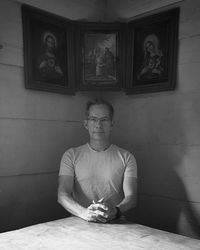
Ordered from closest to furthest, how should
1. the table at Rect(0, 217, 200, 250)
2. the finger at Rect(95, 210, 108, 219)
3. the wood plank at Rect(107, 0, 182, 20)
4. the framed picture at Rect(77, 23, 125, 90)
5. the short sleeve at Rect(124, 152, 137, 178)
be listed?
the table at Rect(0, 217, 200, 250) → the finger at Rect(95, 210, 108, 219) → the short sleeve at Rect(124, 152, 137, 178) → the wood plank at Rect(107, 0, 182, 20) → the framed picture at Rect(77, 23, 125, 90)

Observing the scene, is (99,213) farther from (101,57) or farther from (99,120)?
(101,57)

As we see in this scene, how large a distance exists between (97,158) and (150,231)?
722mm

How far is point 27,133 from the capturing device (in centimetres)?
236

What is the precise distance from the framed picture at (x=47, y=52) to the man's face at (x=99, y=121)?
480 millimetres

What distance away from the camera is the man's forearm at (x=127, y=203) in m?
2.02

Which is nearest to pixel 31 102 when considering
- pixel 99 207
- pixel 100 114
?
pixel 100 114

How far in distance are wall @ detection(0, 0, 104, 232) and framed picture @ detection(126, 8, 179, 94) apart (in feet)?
1.85

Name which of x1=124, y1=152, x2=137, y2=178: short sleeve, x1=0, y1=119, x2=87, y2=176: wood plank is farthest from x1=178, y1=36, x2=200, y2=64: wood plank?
x1=0, y1=119, x2=87, y2=176: wood plank

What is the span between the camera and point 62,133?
8.57ft

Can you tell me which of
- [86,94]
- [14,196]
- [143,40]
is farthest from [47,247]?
[143,40]

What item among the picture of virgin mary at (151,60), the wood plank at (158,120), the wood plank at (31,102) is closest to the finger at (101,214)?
the wood plank at (158,120)

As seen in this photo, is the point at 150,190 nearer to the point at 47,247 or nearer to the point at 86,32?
the point at 47,247

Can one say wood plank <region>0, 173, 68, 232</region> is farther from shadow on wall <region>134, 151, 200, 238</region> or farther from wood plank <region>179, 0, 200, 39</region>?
wood plank <region>179, 0, 200, 39</region>

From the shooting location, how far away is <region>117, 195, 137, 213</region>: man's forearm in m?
2.02
